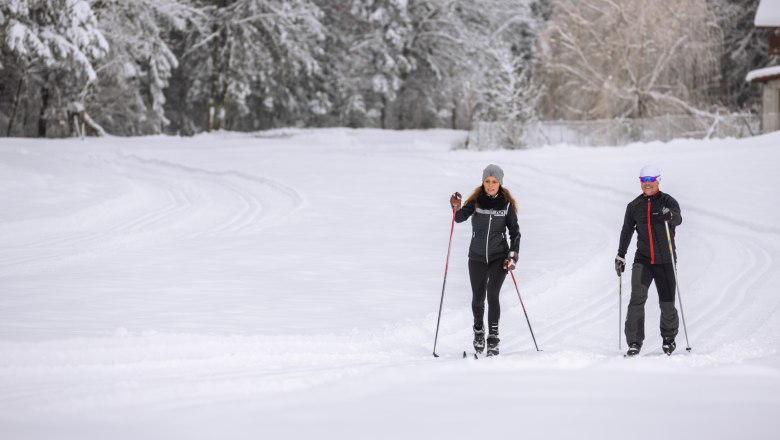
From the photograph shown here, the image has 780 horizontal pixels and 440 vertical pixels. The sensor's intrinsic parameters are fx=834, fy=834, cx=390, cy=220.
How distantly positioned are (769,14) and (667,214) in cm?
2944

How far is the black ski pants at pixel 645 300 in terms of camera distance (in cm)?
769

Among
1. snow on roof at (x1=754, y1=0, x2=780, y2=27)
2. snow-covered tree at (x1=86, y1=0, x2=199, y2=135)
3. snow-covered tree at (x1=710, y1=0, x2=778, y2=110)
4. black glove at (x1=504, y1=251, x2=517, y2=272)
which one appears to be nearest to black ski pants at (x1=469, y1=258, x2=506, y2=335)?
black glove at (x1=504, y1=251, x2=517, y2=272)

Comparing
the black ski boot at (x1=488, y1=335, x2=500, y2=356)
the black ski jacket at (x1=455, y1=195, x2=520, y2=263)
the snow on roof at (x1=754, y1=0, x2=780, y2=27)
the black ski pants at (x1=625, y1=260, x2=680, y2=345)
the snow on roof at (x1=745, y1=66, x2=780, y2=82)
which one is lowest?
the black ski boot at (x1=488, y1=335, x2=500, y2=356)

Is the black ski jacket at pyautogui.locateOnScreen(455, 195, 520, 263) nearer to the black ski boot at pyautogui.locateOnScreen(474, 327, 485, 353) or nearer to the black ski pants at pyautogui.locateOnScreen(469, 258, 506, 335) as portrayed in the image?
the black ski pants at pyautogui.locateOnScreen(469, 258, 506, 335)

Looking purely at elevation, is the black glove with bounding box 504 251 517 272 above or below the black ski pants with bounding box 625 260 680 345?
above

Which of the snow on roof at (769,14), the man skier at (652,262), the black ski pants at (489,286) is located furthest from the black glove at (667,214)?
the snow on roof at (769,14)

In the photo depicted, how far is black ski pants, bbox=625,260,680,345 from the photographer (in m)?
7.69

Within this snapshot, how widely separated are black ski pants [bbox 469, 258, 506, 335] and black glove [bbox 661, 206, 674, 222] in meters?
1.51

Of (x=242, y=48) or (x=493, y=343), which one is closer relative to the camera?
(x=493, y=343)

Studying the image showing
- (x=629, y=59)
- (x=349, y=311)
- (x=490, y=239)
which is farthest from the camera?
(x=629, y=59)

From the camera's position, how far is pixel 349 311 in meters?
9.42

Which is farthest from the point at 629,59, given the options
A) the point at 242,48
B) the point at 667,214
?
the point at 667,214

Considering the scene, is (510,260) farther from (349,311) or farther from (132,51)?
(132,51)

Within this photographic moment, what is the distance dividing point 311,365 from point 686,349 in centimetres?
350
